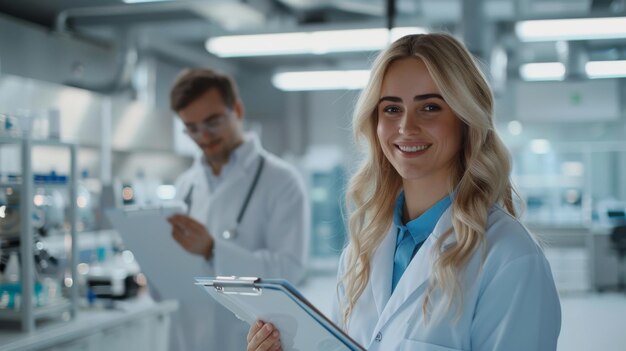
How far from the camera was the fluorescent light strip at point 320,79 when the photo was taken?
8.01m

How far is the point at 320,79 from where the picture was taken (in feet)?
27.6

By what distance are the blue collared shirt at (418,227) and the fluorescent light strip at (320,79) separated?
20.0 feet

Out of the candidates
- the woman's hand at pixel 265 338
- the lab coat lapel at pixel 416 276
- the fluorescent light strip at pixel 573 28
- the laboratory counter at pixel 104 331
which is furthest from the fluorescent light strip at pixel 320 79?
the woman's hand at pixel 265 338

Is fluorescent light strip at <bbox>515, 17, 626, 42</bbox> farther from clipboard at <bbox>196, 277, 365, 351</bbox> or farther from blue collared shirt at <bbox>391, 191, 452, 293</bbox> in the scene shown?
clipboard at <bbox>196, 277, 365, 351</bbox>

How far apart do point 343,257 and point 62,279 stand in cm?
270

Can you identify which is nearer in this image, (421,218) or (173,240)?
(421,218)

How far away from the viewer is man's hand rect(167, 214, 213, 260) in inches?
103

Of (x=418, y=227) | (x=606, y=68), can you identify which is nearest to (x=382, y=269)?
(x=418, y=227)

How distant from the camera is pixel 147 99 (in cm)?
878

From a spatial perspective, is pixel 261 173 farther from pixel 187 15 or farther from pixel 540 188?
pixel 540 188

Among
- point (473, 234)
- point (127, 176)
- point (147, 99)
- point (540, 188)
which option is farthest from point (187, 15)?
point (540, 188)

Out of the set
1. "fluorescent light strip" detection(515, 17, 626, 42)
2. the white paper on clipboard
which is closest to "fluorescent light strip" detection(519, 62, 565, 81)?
"fluorescent light strip" detection(515, 17, 626, 42)

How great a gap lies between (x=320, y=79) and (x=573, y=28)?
3778mm

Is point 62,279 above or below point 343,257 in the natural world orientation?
below
